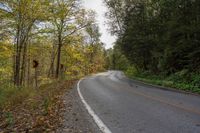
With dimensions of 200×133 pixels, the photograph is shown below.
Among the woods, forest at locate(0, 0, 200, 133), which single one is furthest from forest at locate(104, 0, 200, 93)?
the woods

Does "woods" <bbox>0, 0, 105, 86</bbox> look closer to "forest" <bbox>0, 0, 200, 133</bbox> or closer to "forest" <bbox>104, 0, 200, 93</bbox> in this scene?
"forest" <bbox>0, 0, 200, 133</bbox>

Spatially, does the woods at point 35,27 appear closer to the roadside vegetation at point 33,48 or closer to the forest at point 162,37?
the roadside vegetation at point 33,48

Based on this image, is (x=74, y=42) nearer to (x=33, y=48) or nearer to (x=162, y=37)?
(x=33, y=48)

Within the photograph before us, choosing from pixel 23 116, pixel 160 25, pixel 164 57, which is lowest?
pixel 23 116

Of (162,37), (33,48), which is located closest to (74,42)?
(33,48)

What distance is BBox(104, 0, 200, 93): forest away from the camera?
67.9 ft

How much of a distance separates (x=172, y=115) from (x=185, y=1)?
52.6 ft

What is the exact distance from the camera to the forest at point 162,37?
20.7 meters

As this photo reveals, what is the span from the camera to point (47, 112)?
948 cm

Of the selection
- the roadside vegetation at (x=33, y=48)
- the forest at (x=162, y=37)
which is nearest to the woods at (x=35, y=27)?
the roadside vegetation at (x=33, y=48)

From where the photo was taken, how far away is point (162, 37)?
26188 mm

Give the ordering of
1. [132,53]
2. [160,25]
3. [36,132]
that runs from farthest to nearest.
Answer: [132,53] → [160,25] → [36,132]

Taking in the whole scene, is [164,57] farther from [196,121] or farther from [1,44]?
[196,121]

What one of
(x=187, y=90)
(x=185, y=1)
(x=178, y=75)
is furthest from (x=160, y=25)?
(x=187, y=90)
